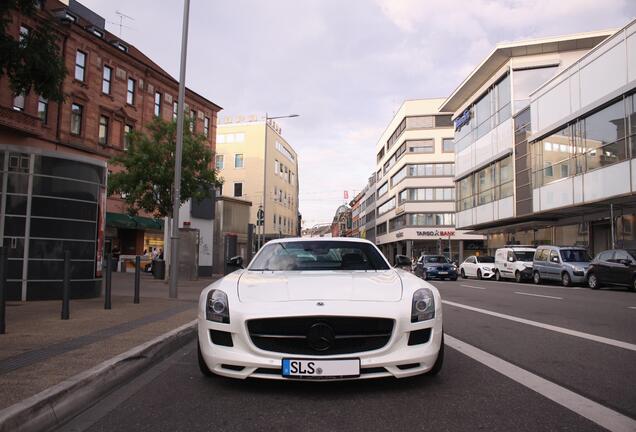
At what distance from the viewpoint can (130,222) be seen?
30.7 metres

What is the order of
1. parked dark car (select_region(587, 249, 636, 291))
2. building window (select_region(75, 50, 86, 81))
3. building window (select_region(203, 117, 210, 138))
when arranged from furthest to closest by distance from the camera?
building window (select_region(203, 117, 210, 138))
building window (select_region(75, 50, 86, 81))
parked dark car (select_region(587, 249, 636, 291))

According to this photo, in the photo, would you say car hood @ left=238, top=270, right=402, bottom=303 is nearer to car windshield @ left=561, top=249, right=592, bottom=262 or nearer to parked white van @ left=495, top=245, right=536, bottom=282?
car windshield @ left=561, top=249, right=592, bottom=262

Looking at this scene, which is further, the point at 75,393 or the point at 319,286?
the point at 319,286

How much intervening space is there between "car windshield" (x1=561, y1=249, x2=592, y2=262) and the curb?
66.6 feet

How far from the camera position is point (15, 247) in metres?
10.0

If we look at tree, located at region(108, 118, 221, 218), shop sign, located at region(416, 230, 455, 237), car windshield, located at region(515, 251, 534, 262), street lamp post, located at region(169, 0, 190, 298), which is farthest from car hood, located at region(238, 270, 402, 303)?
shop sign, located at region(416, 230, 455, 237)

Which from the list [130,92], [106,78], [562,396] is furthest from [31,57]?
[130,92]

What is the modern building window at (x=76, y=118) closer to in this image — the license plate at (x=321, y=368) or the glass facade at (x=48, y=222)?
the glass facade at (x=48, y=222)

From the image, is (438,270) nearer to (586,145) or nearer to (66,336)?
(586,145)

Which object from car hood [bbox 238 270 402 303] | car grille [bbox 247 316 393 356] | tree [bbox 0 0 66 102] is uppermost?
tree [bbox 0 0 66 102]

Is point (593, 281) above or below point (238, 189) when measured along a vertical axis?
below

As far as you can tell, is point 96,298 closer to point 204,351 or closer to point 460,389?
point 204,351

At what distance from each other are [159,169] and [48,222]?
8093 millimetres

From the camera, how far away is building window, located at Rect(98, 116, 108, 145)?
3124cm
